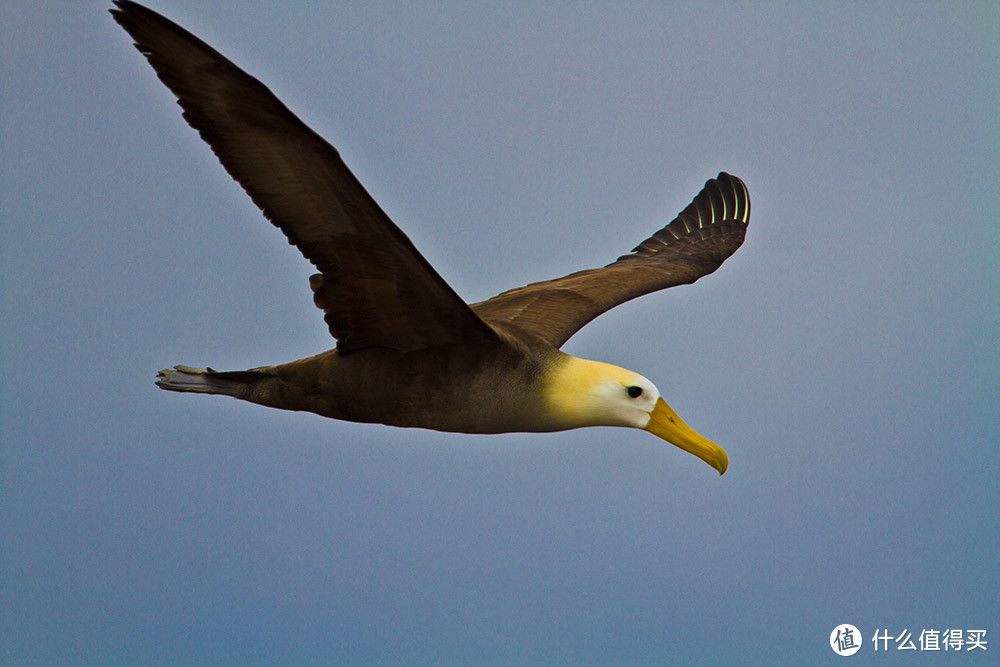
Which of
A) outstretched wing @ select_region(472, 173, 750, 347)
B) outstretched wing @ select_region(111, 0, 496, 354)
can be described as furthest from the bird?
outstretched wing @ select_region(472, 173, 750, 347)

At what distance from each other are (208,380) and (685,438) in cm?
271

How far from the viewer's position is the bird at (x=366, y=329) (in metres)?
5.21

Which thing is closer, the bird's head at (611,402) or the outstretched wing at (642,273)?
the bird's head at (611,402)

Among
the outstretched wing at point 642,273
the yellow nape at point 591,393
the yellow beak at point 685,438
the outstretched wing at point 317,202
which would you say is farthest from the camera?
the outstretched wing at point 642,273

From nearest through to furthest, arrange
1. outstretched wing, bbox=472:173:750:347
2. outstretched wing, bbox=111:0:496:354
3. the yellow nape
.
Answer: outstretched wing, bbox=111:0:496:354 → the yellow nape → outstretched wing, bbox=472:173:750:347

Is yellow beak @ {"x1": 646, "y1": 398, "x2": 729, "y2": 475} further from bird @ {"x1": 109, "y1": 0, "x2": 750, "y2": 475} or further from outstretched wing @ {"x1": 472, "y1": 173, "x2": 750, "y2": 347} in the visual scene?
outstretched wing @ {"x1": 472, "y1": 173, "x2": 750, "y2": 347}

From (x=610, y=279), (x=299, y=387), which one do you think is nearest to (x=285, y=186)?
(x=299, y=387)

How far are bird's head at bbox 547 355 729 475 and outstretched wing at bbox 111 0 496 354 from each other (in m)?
0.54

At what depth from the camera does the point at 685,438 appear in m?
6.70

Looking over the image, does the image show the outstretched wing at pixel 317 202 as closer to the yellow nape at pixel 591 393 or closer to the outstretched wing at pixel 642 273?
the yellow nape at pixel 591 393

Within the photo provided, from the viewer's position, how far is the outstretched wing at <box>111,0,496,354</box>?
511cm

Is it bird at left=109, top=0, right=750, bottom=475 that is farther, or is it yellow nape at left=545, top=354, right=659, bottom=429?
yellow nape at left=545, top=354, right=659, bottom=429

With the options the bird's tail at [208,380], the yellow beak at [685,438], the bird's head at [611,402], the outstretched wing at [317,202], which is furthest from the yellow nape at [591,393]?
the bird's tail at [208,380]

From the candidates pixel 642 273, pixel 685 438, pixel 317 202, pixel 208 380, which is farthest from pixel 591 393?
pixel 642 273
